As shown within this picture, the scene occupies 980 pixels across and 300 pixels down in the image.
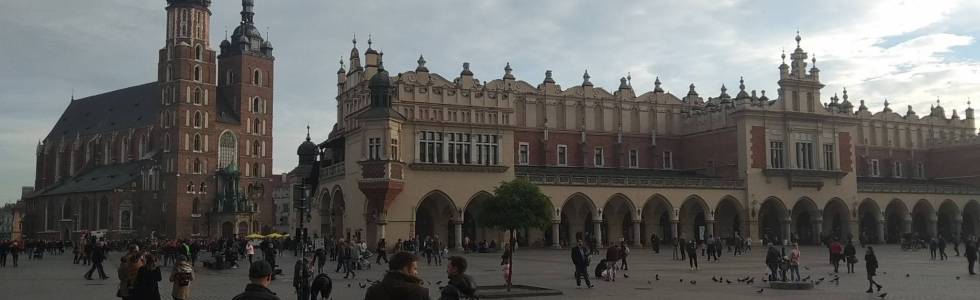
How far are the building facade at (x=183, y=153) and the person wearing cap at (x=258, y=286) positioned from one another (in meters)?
97.1

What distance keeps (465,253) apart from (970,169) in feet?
167

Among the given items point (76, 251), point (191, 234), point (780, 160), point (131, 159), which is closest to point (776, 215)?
point (780, 160)

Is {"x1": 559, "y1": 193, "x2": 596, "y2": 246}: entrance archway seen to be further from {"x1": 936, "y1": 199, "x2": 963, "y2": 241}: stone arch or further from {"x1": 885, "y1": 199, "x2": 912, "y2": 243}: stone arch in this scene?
{"x1": 936, "y1": 199, "x2": 963, "y2": 241}: stone arch

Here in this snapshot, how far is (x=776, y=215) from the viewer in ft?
214

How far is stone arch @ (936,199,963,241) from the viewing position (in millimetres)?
70562

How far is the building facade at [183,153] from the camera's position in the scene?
3999 inches

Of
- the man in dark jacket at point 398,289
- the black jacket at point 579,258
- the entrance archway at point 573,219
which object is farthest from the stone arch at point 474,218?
the man in dark jacket at point 398,289

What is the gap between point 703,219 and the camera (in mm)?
63375

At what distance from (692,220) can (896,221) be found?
2027 centimetres

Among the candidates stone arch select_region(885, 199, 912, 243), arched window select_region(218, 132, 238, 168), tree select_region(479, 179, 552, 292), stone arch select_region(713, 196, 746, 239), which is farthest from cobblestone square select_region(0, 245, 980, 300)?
arched window select_region(218, 132, 238, 168)

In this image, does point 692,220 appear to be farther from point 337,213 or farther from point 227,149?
point 227,149

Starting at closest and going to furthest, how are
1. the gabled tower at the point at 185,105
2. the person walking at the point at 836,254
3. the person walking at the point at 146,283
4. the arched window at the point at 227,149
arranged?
the person walking at the point at 146,283, the person walking at the point at 836,254, the gabled tower at the point at 185,105, the arched window at the point at 227,149

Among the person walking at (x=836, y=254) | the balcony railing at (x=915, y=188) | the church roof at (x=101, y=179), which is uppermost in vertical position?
the church roof at (x=101, y=179)

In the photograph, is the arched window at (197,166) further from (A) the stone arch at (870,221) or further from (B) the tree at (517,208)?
(A) the stone arch at (870,221)
